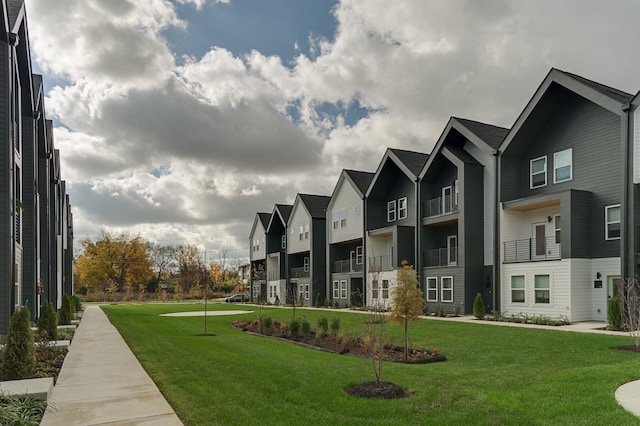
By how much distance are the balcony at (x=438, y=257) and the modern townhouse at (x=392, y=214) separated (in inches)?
24.6

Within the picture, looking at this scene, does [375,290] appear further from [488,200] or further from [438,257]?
[438,257]

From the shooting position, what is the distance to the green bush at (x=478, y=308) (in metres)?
22.5

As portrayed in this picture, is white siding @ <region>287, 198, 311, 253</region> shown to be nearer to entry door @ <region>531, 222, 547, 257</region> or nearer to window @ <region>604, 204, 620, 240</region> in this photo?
entry door @ <region>531, 222, 547, 257</region>

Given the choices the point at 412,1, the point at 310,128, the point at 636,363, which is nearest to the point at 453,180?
the point at 310,128

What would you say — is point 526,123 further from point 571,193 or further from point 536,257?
point 536,257

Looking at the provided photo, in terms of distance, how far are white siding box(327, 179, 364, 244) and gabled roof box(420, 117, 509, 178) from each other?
24.9ft

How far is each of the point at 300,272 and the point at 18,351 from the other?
3461 centimetres

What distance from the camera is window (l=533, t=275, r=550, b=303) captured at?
836 inches

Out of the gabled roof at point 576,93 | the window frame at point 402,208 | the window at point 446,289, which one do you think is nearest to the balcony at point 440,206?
the window frame at point 402,208

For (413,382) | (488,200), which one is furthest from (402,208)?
(413,382)

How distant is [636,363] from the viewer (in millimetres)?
9734

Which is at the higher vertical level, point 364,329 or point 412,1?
point 412,1

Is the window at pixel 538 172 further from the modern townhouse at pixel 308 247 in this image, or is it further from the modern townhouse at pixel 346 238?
the modern townhouse at pixel 308 247

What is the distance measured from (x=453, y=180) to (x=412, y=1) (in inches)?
586
